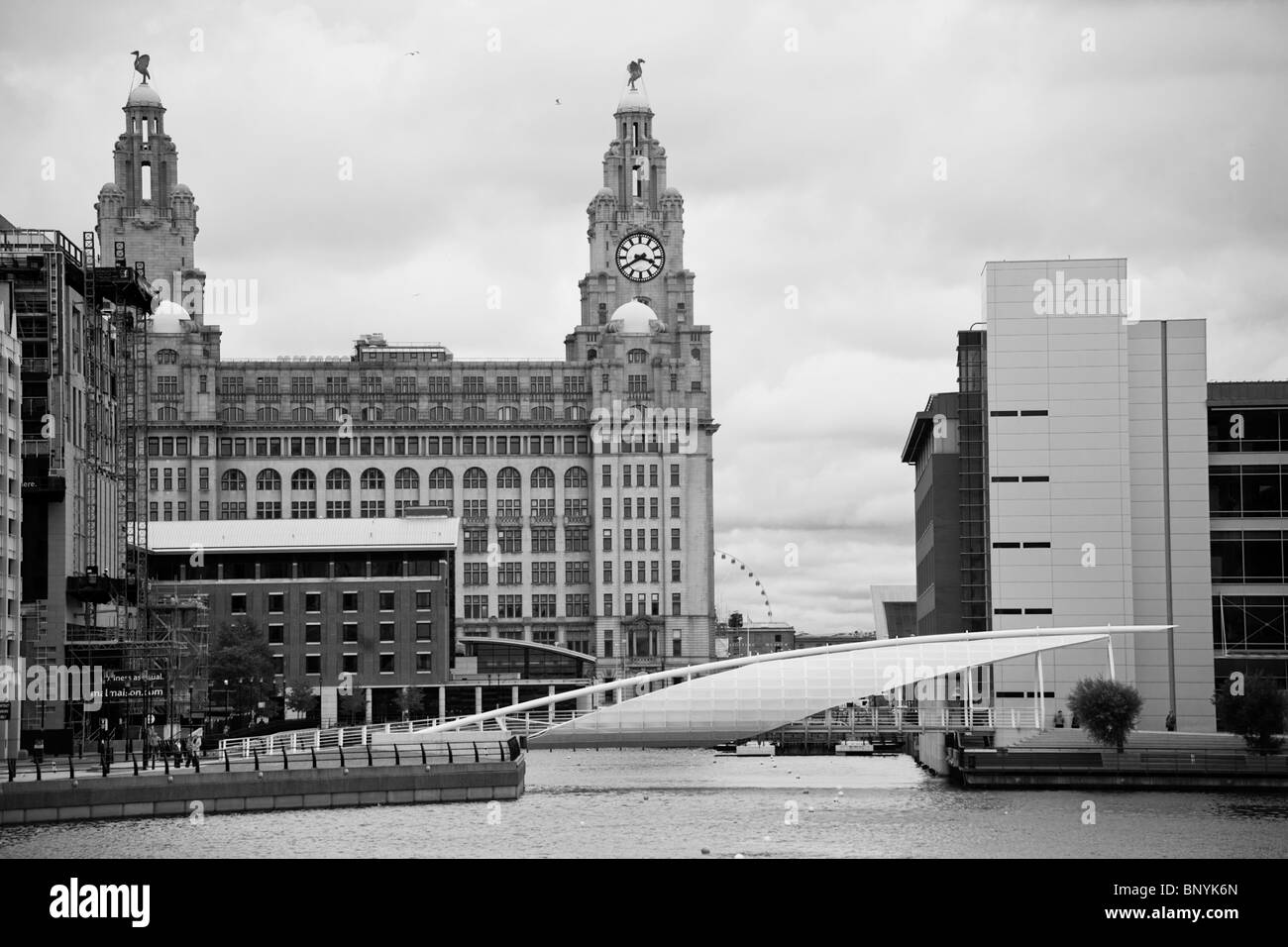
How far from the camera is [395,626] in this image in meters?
142

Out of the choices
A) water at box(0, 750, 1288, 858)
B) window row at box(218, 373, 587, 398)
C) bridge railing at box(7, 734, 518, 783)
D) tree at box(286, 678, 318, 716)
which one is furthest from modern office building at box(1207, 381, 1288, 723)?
window row at box(218, 373, 587, 398)

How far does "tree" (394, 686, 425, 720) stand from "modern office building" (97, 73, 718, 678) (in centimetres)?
2868

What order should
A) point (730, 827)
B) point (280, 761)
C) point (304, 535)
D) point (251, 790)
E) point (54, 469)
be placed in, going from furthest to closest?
1. point (304, 535)
2. point (54, 469)
3. point (280, 761)
4. point (251, 790)
5. point (730, 827)

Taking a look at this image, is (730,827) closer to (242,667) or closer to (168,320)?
(242,667)

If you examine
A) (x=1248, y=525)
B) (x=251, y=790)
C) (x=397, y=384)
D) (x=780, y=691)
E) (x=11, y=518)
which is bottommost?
(x=251, y=790)

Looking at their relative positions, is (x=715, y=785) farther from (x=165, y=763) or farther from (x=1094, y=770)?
(x=165, y=763)

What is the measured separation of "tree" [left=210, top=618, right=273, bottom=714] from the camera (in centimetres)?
12188

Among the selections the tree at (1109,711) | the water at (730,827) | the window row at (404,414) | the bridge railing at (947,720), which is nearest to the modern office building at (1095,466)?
→ the bridge railing at (947,720)

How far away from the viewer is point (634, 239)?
18162cm

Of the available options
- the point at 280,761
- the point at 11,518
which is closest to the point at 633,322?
the point at 11,518

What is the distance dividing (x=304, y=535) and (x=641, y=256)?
2036 inches

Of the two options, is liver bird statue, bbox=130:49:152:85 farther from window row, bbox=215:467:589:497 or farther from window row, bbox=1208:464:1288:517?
window row, bbox=1208:464:1288:517
